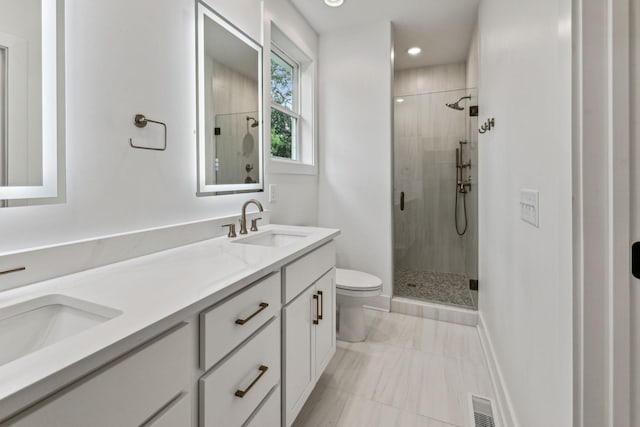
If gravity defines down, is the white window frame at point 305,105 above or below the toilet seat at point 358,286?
above

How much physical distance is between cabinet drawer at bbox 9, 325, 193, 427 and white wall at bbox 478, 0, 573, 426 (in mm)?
918

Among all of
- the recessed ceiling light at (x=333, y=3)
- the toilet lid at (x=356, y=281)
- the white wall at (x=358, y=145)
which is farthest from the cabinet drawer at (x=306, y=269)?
the recessed ceiling light at (x=333, y=3)

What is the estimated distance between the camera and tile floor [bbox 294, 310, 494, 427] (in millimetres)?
1491

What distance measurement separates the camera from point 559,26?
782 mm

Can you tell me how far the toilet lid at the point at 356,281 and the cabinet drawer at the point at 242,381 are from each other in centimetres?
104

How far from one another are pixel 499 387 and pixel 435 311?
3.37 ft

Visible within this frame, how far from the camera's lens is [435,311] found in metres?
2.59

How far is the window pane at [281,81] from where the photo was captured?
7.78 ft

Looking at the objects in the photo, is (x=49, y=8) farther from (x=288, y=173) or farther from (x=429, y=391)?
(x=429, y=391)

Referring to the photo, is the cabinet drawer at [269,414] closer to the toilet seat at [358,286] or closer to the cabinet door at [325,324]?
the cabinet door at [325,324]

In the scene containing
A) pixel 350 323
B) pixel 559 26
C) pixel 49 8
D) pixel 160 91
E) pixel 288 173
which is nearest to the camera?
pixel 559 26

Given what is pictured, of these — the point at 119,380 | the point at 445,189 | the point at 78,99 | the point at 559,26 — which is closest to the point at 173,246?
the point at 78,99

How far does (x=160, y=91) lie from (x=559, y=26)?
1.40m

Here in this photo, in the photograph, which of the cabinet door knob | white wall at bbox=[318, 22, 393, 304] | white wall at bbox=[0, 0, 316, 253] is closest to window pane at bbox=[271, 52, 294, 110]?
white wall at bbox=[318, 22, 393, 304]
